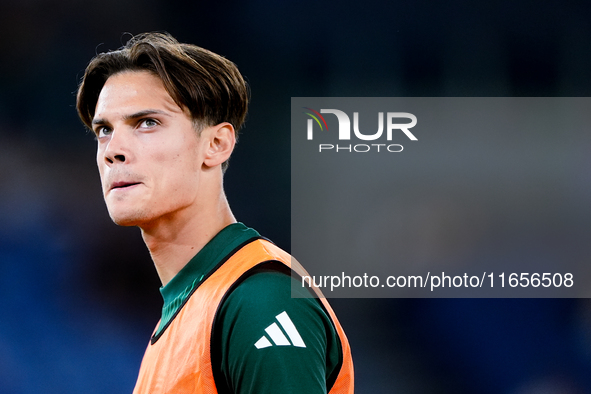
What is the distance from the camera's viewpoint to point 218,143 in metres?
1.48

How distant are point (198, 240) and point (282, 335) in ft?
1.61

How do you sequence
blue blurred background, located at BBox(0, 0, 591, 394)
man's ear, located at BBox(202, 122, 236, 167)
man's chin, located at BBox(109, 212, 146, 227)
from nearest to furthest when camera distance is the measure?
man's chin, located at BBox(109, 212, 146, 227), man's ear, located at BBox(202, 122, 236, 167), blue blurred background, located at BBox(0, 0, 591, 394)

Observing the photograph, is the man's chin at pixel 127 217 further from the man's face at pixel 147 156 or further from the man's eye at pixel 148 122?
the man's eye at pixel 148 122

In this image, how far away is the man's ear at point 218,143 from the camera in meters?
1.44

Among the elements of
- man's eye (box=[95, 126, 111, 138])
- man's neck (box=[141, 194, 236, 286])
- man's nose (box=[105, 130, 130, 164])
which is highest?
man's eye (box=[95, 126, 111, 138])

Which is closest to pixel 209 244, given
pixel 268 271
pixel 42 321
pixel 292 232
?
pixel 268 271

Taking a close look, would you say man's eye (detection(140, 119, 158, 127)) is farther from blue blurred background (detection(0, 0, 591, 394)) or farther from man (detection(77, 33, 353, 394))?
blue blurred background (detection(0, 0, 591, 394))

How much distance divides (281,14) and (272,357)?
7.63ft

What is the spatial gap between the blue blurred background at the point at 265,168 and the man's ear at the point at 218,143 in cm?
145

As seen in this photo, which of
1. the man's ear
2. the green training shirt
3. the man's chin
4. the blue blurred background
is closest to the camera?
the green training shirt

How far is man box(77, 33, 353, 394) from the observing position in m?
1.00

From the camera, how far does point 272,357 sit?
97 centimetres

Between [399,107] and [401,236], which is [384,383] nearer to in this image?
[401,236]

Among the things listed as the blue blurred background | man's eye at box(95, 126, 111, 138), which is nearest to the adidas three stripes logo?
man's eye at box(95, 126, 111, 138)
